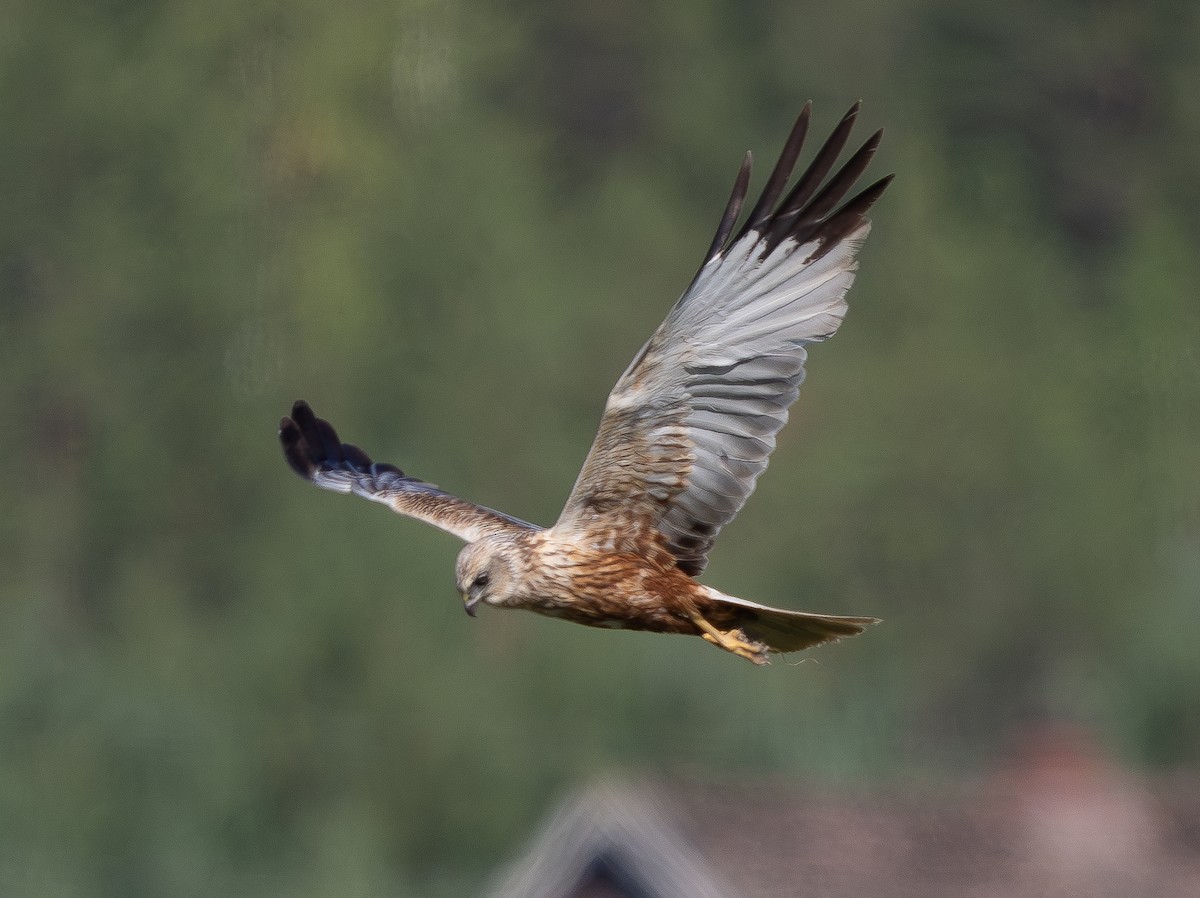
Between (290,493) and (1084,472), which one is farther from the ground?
(1084,472)

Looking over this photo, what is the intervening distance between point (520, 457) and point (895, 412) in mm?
7577

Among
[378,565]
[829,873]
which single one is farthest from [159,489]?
[829,873]

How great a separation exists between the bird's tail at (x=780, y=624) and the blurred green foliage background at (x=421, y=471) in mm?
22788

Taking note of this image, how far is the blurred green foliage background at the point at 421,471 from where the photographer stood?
115 feet

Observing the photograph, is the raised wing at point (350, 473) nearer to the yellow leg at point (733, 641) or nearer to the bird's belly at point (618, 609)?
the bird's belly at point (618, 609)

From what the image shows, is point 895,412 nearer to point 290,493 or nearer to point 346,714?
point 290,493

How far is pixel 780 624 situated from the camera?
920 centimetres

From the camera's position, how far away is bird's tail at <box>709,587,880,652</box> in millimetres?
8984

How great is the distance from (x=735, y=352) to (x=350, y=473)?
3.41 m

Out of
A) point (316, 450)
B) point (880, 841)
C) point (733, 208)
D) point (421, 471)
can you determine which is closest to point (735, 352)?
point (733, 208)

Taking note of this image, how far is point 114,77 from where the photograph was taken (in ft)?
140

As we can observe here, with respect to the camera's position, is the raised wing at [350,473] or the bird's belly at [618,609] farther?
the raised wing at [350,473]

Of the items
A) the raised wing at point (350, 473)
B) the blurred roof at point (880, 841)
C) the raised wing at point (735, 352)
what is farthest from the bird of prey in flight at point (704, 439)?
the blurred roof at point (880, 841)

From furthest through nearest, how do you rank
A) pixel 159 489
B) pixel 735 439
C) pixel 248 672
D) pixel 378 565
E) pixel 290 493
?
pixel 159 489 < pixel 290 493 < pixel 248 672 < pixel 378 565 < pixel 735 439
